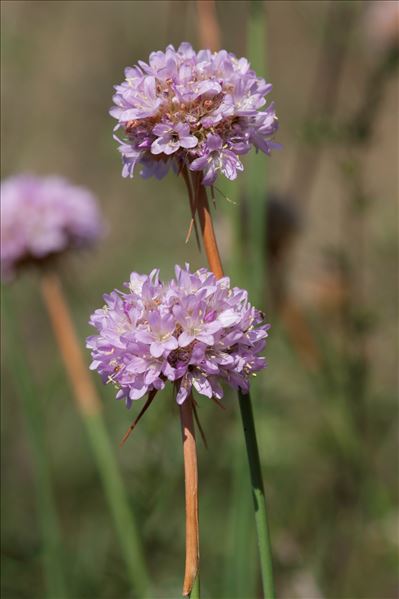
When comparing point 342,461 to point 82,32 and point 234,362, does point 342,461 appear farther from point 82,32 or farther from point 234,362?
point 82,32

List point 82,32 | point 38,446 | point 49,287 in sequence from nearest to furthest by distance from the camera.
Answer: point 38,446, point 49,287, point 82,32

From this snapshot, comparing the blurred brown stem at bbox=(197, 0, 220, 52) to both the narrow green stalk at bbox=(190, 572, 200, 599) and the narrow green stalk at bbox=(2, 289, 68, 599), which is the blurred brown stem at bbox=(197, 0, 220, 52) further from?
the narrow green stalk at bbox=(190, 572, 200, 599)

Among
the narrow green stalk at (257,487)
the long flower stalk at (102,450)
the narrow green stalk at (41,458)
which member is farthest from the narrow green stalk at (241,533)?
the narrow green stalk at (257,487)

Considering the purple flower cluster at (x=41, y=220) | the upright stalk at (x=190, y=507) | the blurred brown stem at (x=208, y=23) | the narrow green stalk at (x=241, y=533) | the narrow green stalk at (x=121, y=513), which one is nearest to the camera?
the upright stalk at (x=190, y=507)

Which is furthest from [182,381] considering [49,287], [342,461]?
[342,461]

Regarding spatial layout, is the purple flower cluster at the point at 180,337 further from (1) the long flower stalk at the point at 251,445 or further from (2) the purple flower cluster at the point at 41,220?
(2) the purple flower cluster at the point at 41,220

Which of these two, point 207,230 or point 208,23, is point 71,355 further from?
point 207,230

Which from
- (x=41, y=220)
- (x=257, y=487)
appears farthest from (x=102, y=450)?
(x=257, y=487)
